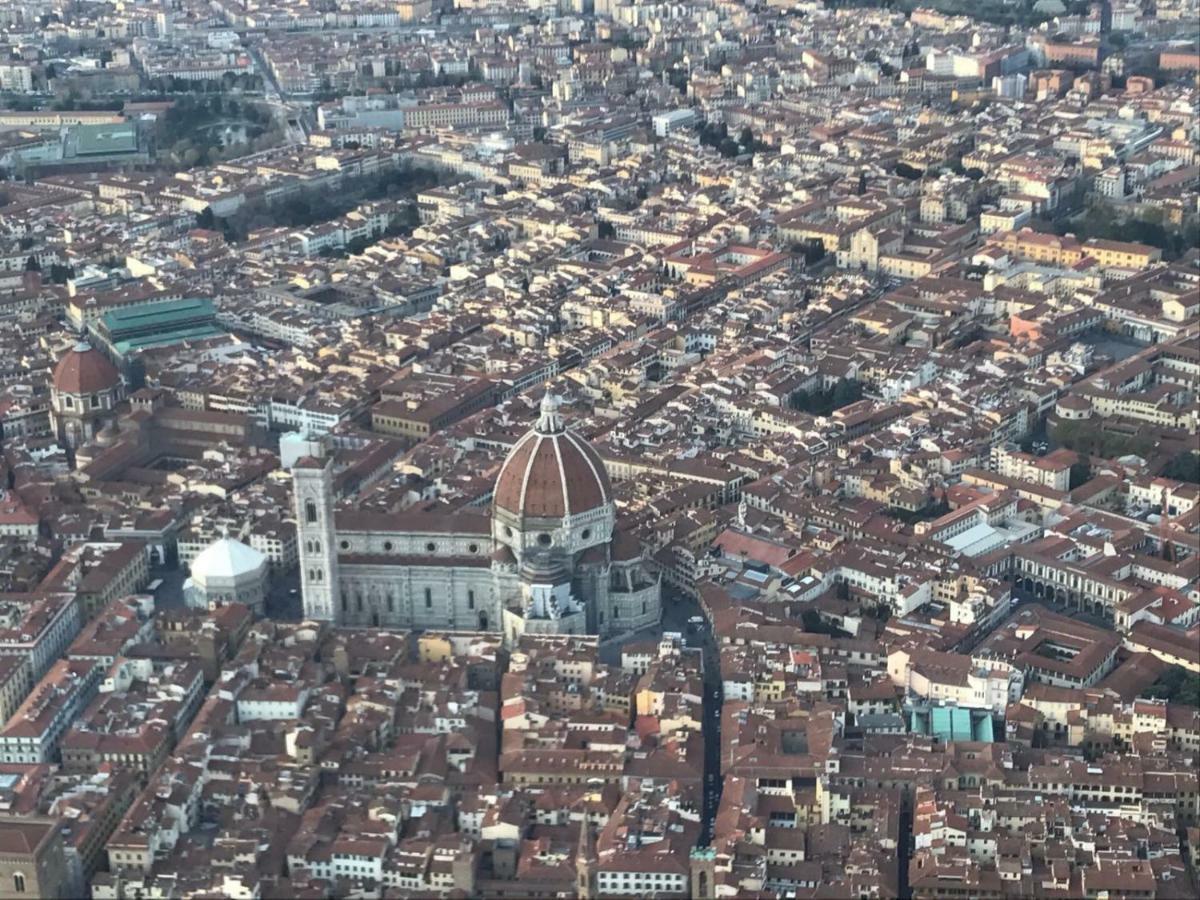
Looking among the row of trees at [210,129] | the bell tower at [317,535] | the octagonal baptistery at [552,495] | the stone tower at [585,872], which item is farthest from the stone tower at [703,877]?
the row of trees at [210,129]

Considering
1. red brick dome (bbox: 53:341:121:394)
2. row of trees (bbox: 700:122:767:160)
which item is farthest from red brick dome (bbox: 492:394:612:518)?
row of trees (bbox: 700:122:767:160)

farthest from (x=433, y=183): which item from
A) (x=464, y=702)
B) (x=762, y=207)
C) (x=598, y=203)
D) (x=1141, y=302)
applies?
(x=464, y=702)

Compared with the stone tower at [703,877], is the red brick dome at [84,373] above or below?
above

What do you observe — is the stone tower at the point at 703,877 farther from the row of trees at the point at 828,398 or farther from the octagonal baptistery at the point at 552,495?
the row of trees at the point at 828,398

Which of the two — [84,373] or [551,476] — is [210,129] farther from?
[551,476]

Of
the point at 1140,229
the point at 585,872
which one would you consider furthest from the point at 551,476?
the point at 1140,229

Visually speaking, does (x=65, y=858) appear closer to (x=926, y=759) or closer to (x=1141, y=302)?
(x=926, y=759)

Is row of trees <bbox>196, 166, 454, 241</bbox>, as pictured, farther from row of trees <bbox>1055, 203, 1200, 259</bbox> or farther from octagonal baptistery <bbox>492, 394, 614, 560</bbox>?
octagonal baptistery <bbox>492, 394, 614, 560</bbox>
